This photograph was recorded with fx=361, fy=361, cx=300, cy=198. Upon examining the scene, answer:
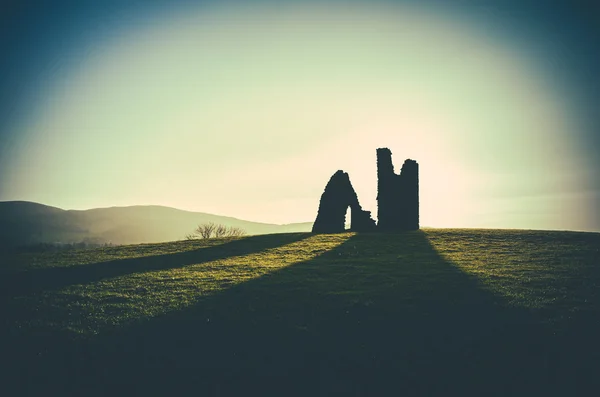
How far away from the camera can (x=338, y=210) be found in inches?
1796

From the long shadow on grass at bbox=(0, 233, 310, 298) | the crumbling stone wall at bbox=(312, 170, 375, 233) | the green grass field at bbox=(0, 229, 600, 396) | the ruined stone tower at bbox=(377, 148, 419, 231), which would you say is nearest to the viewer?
the green grass field at bbox=(0, 229, 600, 396)

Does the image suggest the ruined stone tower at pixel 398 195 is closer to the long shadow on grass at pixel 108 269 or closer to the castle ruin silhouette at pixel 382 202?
the castle ruin silhouette at pixel 382 202

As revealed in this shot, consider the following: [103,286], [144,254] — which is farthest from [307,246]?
[103,286]

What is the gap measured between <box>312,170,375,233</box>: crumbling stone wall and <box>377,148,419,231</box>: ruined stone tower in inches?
87.9

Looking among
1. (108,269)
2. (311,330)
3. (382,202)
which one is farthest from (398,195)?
(311,330)

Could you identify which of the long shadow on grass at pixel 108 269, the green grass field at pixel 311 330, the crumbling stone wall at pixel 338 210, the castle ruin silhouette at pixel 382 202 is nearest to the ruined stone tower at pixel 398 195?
the castle ruin silhouette at pixel 382 202

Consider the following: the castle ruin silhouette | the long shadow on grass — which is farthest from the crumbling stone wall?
the long shadow on grass

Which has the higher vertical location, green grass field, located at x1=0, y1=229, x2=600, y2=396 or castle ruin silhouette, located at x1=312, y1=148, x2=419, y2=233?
castle ruin silhouette, located at x1=312, y1=148, x2=419, y2=233

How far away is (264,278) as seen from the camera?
21953 millimetres

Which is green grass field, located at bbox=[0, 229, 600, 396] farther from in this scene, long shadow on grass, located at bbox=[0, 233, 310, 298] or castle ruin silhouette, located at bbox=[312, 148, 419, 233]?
castle ruin silhouette, located at bbox=[312, 148, 419, 233]

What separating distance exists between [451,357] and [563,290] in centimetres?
1018

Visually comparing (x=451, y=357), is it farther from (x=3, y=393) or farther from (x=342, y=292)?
(x=3, y=393)

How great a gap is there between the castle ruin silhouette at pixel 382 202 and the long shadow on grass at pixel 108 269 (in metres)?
9.08

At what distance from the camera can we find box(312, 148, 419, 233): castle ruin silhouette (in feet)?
145
